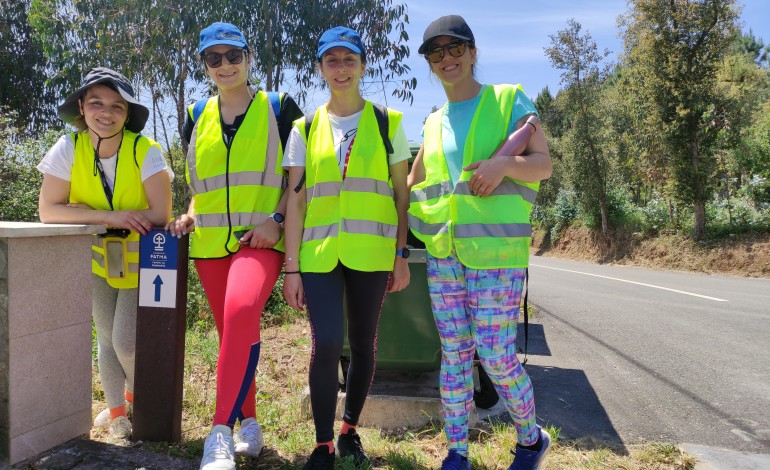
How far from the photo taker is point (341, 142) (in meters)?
2.56

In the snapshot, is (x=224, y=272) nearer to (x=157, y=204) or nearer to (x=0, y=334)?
(x=157, y=204)

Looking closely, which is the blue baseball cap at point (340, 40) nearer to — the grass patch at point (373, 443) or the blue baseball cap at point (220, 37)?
the blue baseball cap at point (220, 37)

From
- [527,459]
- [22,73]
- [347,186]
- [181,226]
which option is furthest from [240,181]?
[22,73]

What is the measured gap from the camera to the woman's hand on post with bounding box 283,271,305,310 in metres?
2.53

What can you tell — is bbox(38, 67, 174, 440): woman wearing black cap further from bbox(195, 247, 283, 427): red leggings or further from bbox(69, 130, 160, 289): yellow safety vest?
bbox(195, 247, 283, 427): red leggings

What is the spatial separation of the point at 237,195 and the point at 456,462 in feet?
5.26

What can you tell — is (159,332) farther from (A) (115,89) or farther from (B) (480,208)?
(B) (480,208)

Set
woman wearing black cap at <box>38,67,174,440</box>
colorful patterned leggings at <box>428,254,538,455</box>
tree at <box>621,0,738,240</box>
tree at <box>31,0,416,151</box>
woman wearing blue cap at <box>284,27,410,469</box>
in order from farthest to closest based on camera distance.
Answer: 1. tree at <box>621,0,738,240</box>
2. tree at <box>31,0,416,151</box>
3. woman wearing black cap at <box>38,67,174,440</box>
4. woman wearing blue cap at <box>284,27,410,469</box>
5. colorful patterned leggings at <box>428,254,538,455</box>

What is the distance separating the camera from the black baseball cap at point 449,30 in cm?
243

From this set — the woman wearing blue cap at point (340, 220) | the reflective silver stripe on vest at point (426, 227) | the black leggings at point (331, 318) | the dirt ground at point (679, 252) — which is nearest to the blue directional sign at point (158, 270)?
the woman wearing blue cap at point (340, 220)


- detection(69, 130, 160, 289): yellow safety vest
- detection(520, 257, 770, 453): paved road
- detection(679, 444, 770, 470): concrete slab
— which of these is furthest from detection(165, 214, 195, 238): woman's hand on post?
detection(679, 444, 770, 470): concrete slab

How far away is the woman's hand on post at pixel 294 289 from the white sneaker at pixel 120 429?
1.27m

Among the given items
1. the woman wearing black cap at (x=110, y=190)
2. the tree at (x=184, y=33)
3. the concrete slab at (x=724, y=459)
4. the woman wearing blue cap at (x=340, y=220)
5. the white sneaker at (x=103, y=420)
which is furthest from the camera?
the tree at (x=184, y=33)

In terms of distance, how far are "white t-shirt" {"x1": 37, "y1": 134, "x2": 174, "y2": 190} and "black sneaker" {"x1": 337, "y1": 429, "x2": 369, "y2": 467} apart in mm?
1697
